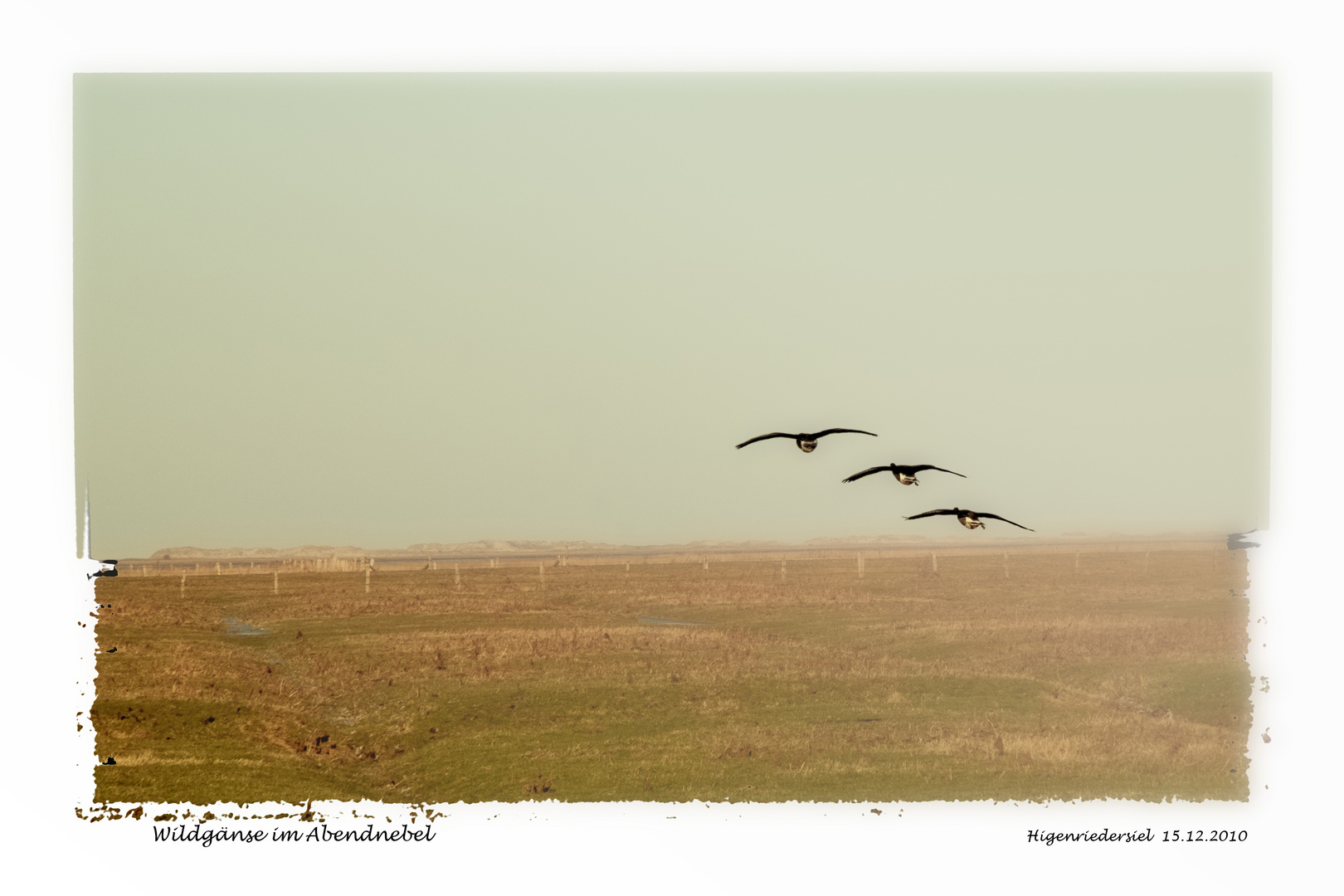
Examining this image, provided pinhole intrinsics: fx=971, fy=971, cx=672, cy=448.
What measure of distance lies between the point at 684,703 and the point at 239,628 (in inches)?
889

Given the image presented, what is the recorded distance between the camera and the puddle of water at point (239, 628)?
1459 inches

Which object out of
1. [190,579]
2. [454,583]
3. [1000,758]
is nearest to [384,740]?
[1000,758]

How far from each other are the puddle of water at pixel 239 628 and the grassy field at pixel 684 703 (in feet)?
1.34

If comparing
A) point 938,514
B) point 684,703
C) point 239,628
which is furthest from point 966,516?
point 239,628

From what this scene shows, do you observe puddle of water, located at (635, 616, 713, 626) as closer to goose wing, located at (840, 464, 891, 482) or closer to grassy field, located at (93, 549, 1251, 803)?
grassy field, located at (93, 549, 1251, 803)

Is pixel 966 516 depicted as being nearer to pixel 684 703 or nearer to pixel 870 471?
pixel 870 471

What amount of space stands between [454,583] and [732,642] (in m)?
31.2

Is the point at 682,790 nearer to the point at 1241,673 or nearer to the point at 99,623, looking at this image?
the point at 1241,673

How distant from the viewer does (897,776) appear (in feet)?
61.6

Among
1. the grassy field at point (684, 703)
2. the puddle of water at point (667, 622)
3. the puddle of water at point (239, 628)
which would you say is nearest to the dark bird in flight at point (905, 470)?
the grassy field at point (684, 703)

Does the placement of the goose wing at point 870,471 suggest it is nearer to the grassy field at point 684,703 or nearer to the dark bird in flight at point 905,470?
the dark bird in flight at point 905,470

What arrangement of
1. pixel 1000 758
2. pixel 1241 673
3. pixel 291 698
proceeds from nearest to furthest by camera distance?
pixel 1000 758 → pixel 291 698 → pixel 1241 673

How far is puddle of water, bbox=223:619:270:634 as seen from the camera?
37.1m

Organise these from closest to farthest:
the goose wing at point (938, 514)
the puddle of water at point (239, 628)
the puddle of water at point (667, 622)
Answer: the goose wing at point (938, 514), the puddle of water at point (239, 628), the puddle of water at point (667, 622)
